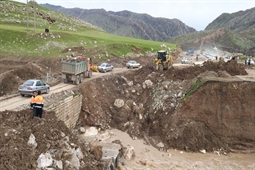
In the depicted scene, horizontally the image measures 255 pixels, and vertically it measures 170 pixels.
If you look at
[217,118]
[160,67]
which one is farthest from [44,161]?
[160,67]


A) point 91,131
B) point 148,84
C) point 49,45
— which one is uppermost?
point 49,45

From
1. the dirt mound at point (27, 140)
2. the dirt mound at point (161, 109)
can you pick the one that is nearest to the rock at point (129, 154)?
the dirt mound at point (161, 109)

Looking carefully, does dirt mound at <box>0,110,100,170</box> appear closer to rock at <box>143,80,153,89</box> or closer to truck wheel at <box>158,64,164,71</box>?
rock at <box>143,80,153,89</box>

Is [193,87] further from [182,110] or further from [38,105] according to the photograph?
[38,105]

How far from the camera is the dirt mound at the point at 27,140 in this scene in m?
11.9

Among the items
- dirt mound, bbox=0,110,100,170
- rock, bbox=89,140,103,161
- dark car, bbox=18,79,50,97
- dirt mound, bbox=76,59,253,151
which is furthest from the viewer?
dirt mound, bbox=76,59,253,151

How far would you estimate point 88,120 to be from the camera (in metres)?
25.9

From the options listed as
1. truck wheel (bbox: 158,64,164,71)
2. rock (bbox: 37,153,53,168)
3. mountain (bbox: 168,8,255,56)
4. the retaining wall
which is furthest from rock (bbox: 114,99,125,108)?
mountain (bbox: 168,8,255,56)

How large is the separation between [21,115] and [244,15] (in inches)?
7353

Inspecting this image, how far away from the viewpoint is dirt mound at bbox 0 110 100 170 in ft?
39.1

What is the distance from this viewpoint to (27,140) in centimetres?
1320

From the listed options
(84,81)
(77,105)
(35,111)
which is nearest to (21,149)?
(35,111)

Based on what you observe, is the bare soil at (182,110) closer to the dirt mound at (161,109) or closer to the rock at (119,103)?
the dirt mound at (161,109)

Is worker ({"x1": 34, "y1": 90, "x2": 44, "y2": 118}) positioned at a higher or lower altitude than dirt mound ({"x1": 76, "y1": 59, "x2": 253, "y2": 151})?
higher
